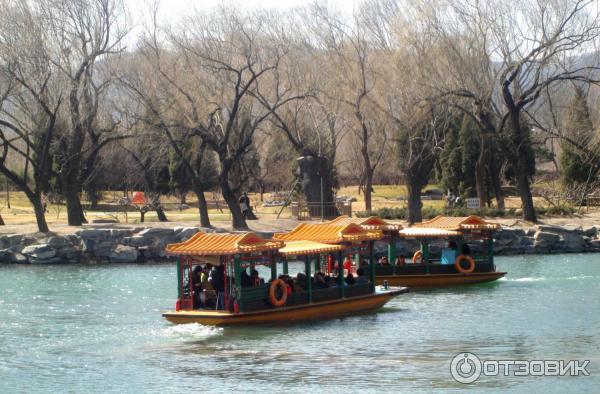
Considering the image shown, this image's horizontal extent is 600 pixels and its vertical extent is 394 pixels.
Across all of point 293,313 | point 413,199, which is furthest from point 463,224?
point 413,199

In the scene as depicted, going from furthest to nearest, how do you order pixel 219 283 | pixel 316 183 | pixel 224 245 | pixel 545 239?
1. pixel 316 183
2. pixel 545 239
3. pixel 219 283
4. pixel 224 245

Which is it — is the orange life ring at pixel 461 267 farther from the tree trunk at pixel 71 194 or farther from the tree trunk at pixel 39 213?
the tree trunk at pixel 71 194

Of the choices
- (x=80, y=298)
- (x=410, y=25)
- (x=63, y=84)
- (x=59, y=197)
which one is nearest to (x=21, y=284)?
(x=80, y=298)

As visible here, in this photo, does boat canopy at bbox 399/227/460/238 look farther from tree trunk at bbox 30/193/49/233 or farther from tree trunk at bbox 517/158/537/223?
tree trunk at bbox 30/193/49/233

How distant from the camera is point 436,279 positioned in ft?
126

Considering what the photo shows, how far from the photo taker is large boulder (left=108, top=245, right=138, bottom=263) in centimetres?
5075

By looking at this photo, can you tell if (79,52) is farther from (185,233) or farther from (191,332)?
(191,332)

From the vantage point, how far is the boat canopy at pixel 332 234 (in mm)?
32062

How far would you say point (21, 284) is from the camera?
41062 millimetres

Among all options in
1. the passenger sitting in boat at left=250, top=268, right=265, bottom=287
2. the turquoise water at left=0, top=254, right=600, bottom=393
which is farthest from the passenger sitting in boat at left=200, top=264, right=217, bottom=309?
the passenger sitting in boat at left=250, top=268, right=265, bottom=287

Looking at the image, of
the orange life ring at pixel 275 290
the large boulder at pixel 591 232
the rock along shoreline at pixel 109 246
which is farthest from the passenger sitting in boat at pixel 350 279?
the large boulder at pixel 591 232

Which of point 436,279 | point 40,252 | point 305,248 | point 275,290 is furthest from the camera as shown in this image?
point 40,252

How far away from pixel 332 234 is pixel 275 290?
363 cm

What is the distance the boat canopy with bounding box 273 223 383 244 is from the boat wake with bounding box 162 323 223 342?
5280mm
